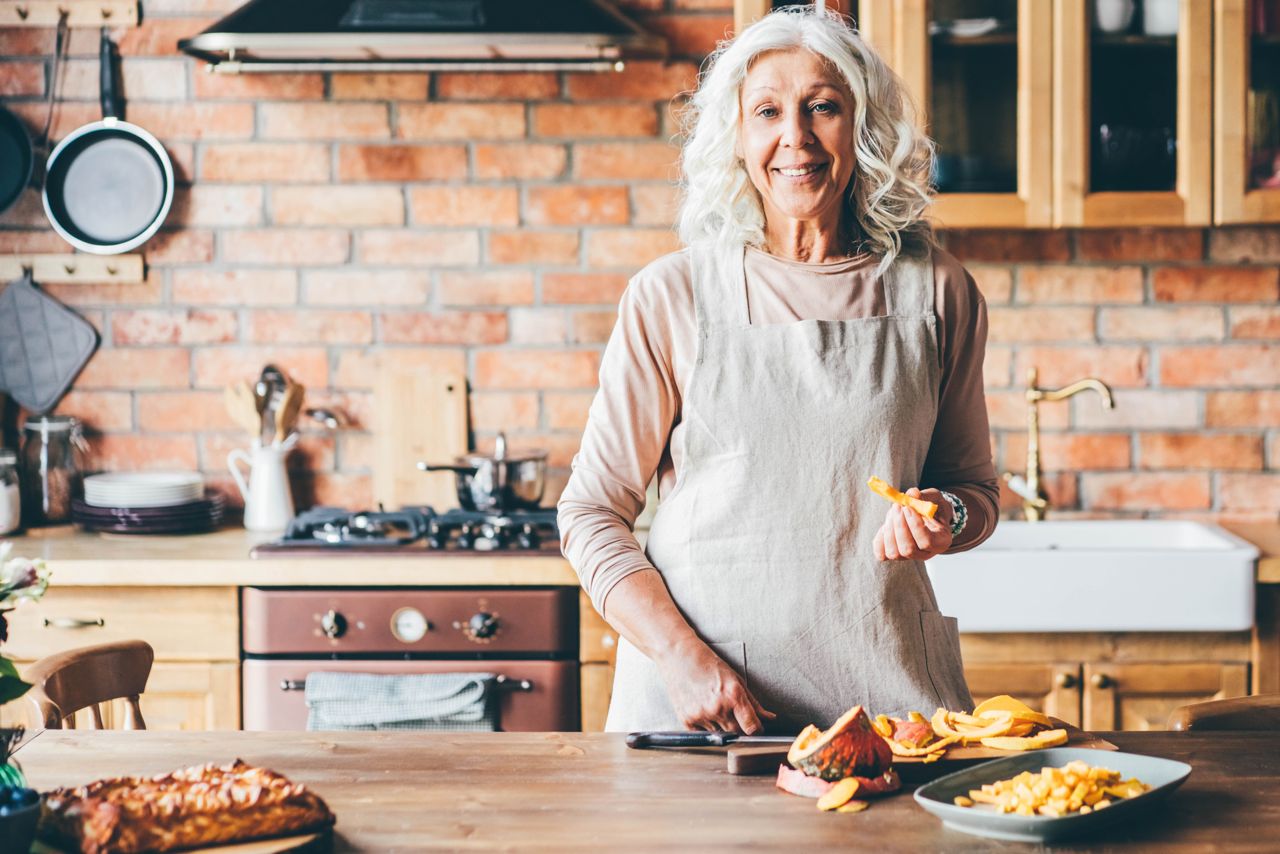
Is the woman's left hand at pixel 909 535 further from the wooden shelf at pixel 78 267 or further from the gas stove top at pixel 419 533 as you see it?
the wooden shelf at pixel 78 267

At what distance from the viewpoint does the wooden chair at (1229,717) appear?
162 cm

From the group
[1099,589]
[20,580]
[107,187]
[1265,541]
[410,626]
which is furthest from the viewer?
[107,187]

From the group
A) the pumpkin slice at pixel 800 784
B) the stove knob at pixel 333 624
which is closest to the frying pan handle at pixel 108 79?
the stove knob at pixel 333 624

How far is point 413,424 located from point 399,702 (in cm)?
83

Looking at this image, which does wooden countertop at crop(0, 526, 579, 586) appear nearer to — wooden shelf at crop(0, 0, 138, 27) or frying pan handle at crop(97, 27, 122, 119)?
frying pan handle at crop(97, 27, 122, 119)

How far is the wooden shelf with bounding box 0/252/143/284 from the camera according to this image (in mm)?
3100

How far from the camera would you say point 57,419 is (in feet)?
10.3

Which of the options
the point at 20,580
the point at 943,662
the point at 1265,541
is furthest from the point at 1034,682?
the point at 20,580

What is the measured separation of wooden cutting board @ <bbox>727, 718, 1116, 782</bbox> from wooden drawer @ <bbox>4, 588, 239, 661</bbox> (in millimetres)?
1507

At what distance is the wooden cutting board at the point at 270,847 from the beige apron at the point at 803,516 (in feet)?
2.10

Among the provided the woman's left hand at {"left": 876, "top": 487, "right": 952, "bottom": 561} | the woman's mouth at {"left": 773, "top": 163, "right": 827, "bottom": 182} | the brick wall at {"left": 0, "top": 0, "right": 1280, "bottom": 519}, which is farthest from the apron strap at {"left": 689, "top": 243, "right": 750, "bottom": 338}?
the brick wall at {"left": 0, "top": 0, "right": 1280, "bottom": 519}

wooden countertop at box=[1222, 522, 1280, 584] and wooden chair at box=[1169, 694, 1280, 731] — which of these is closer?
wooden chair at box=[1169, 694, 1280, 731]

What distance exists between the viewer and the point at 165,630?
2588 mm

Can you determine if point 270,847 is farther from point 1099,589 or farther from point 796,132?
point 1099,589
